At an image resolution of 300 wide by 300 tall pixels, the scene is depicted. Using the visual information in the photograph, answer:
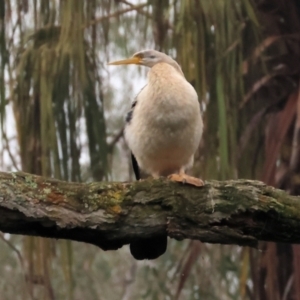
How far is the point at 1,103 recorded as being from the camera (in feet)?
6.83

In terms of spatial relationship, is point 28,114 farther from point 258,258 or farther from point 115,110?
point 115,110

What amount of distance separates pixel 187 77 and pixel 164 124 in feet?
1.48

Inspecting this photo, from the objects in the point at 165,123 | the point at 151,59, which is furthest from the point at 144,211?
the point at 151,59

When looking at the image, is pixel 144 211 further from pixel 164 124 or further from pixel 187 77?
pixel 187 77

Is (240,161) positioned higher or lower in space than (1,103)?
→ lower

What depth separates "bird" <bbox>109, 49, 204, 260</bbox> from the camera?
5.50 feet

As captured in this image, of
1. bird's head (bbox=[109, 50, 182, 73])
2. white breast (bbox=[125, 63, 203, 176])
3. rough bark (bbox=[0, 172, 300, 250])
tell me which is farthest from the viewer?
bird's head (bbox=[109, 50, 182, 73])

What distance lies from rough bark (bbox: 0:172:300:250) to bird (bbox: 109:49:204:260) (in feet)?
0.81

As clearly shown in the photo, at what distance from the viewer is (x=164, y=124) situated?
1.68m

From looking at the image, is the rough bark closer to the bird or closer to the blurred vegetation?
the bird

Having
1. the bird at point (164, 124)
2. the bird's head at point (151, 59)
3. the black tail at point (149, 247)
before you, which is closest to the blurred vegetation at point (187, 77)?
the bird's head at point (151, 59)

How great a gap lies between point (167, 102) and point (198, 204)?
0.39m

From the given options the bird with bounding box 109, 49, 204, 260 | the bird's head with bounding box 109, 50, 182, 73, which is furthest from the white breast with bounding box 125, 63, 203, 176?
the bird's head with bounding box 109, 50, 182, 73

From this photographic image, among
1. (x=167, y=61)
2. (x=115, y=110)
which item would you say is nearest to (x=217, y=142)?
(x=167, y=61)
